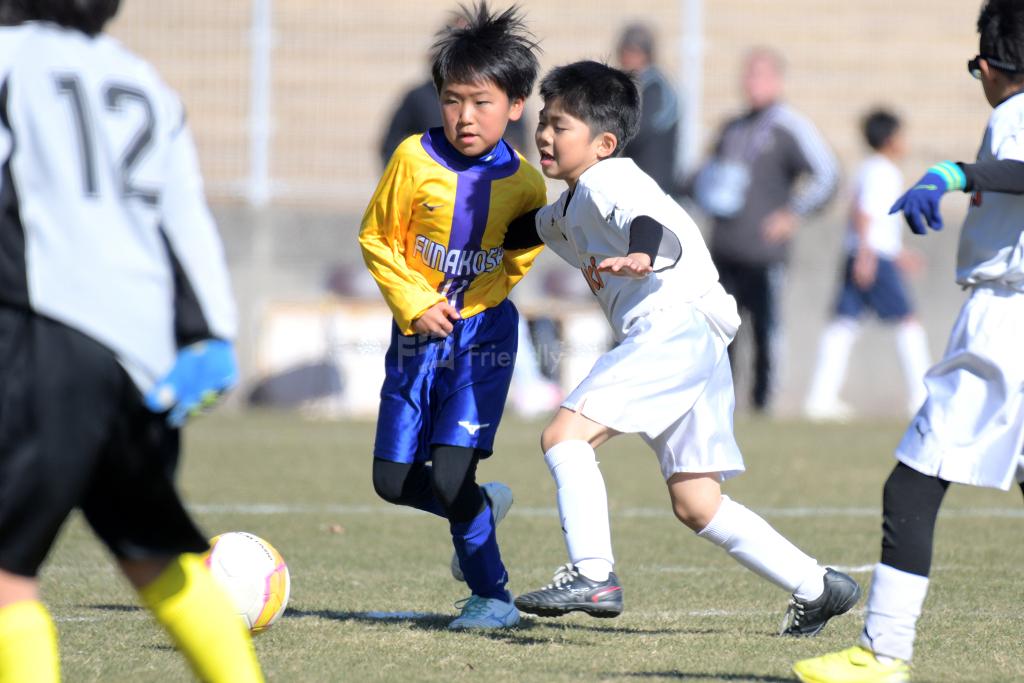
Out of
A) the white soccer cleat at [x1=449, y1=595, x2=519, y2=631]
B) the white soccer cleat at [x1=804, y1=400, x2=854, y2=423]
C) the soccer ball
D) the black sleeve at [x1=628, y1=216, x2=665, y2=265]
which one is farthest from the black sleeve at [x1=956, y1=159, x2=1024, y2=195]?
the white soccer cleat at [x1=804, y1=400, x2=854, y2=423]

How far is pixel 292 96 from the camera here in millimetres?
13562

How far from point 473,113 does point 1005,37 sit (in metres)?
1.64

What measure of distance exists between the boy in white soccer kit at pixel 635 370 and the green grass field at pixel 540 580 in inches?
8.4

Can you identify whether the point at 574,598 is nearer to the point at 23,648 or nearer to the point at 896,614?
the point at 896,614

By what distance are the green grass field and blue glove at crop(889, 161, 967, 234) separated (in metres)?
1.17

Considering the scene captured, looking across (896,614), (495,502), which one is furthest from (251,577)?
(896,614)

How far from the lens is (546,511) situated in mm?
7418

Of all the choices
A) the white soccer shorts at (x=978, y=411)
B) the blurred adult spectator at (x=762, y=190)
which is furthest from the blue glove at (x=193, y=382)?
the blurred adult spectator at (x=762, y=190)

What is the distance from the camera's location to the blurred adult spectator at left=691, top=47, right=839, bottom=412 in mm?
11773

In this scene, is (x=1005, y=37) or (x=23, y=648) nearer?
(x=23, y=648)

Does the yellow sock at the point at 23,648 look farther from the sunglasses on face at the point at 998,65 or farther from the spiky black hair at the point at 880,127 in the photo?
the spiky black hair at the point at 880,127

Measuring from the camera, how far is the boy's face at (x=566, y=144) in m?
4.66

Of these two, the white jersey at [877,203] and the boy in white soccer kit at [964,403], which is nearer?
the boy in white soccer kit at [964,403]

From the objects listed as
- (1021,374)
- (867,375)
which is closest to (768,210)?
(867,375)
